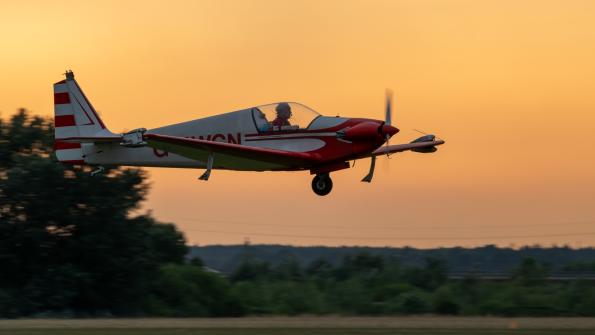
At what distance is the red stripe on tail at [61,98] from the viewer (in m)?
30.1

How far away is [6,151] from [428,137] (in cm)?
3173

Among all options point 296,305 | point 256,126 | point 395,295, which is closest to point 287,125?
point 256,126

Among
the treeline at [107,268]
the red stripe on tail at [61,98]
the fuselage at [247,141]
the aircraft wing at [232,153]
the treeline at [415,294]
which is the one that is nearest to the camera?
the aircraft wing at [232,153]

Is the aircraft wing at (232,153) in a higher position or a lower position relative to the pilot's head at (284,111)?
lower

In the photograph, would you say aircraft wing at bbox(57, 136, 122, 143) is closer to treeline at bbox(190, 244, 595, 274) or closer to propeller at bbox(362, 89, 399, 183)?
propeller at bbox(362, 89, 399, 183)

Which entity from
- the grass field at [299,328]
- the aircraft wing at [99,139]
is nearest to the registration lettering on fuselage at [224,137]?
the aircraft wing at [99,139]

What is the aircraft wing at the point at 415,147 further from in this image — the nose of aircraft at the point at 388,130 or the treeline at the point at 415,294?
the treeline at the point at 415,294

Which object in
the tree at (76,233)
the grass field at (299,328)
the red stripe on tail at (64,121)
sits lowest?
the grass field at (299,328)

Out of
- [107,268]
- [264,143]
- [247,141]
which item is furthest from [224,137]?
[107,268]

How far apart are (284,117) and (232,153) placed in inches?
68.2

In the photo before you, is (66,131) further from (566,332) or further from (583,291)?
(583,291)

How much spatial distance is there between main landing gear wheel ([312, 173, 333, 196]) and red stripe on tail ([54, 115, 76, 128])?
825 centimetres

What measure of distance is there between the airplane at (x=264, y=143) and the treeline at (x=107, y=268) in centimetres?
2094

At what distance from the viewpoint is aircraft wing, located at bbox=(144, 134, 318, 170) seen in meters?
24.2
